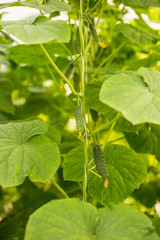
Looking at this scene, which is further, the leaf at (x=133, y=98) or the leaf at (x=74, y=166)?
the leaf at (x=74, y=166)

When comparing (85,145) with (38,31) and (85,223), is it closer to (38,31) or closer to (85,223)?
(85,223)

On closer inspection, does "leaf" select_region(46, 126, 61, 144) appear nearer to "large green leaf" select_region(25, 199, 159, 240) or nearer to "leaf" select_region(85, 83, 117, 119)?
"leaf" select_region(85, 83, 117, 119)

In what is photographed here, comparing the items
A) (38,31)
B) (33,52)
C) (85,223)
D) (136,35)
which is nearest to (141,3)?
(136,35)

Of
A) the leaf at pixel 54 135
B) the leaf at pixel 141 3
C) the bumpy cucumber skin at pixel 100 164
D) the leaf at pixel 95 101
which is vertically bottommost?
the leaf at pixel 54 135

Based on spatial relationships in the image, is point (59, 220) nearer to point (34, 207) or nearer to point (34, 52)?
point (34, 207)

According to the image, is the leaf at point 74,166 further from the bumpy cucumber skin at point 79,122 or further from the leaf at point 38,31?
the leaf at point 38,31

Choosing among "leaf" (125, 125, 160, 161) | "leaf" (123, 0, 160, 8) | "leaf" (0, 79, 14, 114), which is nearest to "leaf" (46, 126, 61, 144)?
"leaf" (125, 125, 160, 161)

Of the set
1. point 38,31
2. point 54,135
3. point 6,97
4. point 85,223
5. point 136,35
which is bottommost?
point 6,97

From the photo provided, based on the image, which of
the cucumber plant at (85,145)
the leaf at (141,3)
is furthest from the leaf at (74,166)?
the leaf at (141,3)
